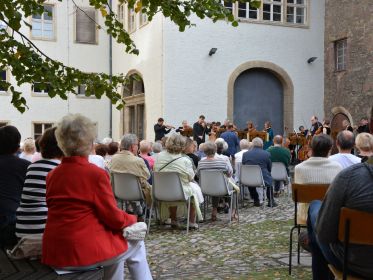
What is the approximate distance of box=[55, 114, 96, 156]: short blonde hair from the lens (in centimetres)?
365

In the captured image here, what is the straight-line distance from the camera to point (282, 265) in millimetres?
5828

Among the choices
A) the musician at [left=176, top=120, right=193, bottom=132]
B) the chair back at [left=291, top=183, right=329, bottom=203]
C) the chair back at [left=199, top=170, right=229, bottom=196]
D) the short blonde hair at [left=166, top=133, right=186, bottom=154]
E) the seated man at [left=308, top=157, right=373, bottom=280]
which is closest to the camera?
the seated man at [left=308, top=157, right=373, bottom=280]

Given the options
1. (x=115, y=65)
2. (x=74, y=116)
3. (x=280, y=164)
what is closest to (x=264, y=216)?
(x=280, y=164)

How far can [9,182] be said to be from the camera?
15.8 feet

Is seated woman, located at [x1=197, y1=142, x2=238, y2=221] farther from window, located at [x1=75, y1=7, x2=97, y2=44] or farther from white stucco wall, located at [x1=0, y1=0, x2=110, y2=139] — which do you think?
window, located at [x1=75, y1=7, x2=97, y2=44]

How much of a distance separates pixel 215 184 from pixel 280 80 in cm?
1470

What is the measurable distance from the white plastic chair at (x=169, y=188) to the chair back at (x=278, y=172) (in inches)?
167

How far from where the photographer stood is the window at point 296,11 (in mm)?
23312

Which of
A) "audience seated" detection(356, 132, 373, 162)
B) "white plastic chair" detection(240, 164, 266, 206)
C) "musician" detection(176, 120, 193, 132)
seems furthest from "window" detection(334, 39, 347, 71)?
"audience seated" detection(356, 132, 373, 162)

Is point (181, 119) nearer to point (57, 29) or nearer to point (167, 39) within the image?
point (167, 39)

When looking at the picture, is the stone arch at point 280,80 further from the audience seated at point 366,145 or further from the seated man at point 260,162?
the audience seated at point 366,145

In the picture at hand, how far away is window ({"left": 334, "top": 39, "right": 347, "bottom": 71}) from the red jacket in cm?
2008

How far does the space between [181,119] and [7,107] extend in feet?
28.7

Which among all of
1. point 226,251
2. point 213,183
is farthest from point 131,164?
point 226,251
